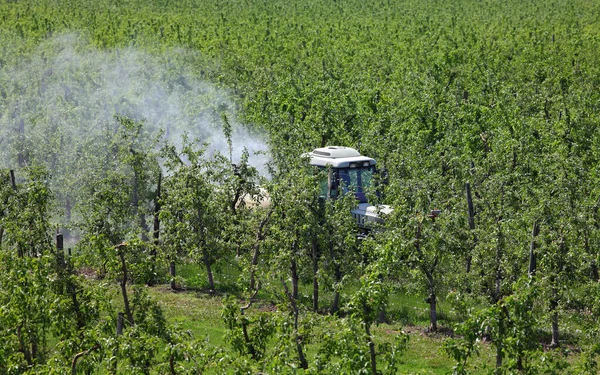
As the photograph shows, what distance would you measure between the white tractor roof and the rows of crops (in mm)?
939

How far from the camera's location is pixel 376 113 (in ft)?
158

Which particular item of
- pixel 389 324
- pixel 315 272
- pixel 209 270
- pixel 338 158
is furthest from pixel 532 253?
pixel 209 270

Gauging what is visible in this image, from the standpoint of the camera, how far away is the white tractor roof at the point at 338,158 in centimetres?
3475

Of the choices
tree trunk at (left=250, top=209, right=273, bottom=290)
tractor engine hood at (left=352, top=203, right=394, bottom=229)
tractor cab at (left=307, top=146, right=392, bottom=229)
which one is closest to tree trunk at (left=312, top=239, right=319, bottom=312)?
tree trunk at (left=250, top=209, right=273, bottom=290)

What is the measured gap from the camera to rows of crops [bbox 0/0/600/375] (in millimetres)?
20984

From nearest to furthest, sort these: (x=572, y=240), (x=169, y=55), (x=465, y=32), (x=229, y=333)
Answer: (x=229, y=333) < (x=572, y=240) < (x=169, y=55) < (x=465, y=32)

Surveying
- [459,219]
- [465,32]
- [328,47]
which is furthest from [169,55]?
[459,219]

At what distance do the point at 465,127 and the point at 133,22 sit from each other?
51.1 m

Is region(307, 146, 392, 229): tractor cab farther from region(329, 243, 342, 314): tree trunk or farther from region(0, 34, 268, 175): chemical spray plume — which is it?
region(0, 34, 268, 175): chemical spray plume

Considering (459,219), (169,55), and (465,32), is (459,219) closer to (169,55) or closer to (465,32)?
(169,55)

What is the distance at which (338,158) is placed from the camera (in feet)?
117

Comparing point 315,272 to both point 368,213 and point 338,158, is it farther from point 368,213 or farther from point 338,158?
point 338,158

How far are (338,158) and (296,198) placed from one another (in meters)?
5.48

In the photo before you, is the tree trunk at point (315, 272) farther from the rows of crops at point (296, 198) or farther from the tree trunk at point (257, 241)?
the tree trunk at point (257, 241)
